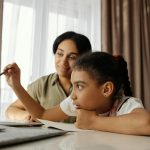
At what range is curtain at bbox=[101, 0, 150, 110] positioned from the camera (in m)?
2.63

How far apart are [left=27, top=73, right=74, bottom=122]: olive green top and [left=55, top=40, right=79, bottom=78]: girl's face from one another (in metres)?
0.08

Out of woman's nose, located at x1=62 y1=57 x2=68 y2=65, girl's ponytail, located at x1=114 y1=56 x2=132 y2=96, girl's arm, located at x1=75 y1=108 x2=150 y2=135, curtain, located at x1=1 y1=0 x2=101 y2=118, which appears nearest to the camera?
girl's arm, located at x1=75 y1=108 x2=150 y2=135

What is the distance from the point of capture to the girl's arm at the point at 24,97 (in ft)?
3.64

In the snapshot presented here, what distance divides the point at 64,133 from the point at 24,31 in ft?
5.73

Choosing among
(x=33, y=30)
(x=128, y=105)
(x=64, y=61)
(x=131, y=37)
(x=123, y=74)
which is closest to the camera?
(x=128, y=105)

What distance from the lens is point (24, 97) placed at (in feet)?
3.71

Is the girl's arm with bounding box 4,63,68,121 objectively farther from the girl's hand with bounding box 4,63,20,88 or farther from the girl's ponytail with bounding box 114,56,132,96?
the girl's ponytail with bounding box 114,56,132,96

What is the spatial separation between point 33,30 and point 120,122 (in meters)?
1.70

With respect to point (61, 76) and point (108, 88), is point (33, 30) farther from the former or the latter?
point (108, 88)

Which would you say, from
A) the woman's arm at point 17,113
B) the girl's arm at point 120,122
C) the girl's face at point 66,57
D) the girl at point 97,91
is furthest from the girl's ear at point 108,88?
the girl's face at point 66,57

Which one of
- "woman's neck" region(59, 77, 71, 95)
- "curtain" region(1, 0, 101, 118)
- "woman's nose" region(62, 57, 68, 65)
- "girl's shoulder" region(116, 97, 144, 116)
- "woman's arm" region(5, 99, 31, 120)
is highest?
"curtain" region(1, 0, 101, 118)

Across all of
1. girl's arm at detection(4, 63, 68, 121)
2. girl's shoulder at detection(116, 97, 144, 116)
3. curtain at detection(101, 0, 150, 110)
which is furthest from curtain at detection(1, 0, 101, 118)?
girl's shoulder at detection(116, 97, 144, 116)

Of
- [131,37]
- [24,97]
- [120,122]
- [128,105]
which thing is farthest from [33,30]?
[120,122]

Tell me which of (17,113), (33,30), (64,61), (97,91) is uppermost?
(33,30)
